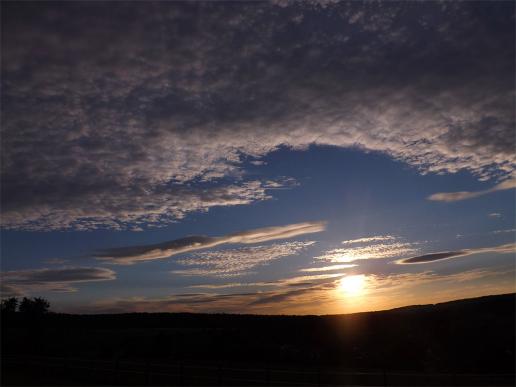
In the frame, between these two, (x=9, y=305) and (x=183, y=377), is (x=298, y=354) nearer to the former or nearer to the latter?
(x=183, y=377)

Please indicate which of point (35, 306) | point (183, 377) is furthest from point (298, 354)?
point (35, 306)

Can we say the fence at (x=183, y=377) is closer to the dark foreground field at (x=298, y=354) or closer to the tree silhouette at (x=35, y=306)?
the dark foreground field at (x=298, y=354)

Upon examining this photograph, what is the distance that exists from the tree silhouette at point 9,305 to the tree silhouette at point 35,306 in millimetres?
12297

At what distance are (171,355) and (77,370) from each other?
1825cm

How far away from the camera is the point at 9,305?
7731 cm

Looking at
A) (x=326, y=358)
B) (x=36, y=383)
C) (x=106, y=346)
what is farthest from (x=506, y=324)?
(x=36, y=383)

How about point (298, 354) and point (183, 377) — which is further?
point (298, 354)

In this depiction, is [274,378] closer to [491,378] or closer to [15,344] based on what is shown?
[491,378]

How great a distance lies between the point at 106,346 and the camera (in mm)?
50938

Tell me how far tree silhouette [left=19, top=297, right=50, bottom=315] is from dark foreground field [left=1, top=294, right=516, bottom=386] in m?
1.07

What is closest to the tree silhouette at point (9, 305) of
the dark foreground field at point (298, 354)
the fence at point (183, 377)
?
the dark foreground field at point (298, 354)

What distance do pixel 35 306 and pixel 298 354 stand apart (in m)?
41.4

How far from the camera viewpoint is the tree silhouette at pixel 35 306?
64.1 m

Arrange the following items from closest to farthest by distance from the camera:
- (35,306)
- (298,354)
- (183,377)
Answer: (183,377), (298,354), (35,306)
